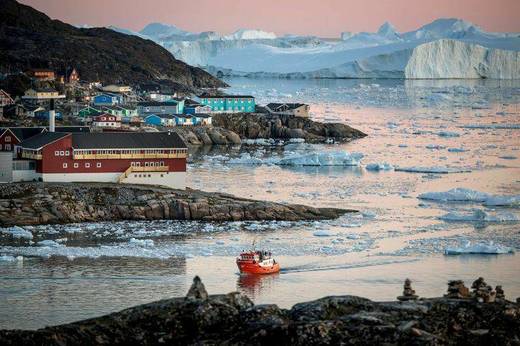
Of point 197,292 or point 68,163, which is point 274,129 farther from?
point 197,292

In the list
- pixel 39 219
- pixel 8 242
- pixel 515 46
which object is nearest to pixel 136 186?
pixel 39 219

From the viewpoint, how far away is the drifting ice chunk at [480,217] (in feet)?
88.9

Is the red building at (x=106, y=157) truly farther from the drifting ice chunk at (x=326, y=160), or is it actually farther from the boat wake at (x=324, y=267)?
the drifting ice chunk at (x=326, y=160)

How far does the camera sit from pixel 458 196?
1201 inches

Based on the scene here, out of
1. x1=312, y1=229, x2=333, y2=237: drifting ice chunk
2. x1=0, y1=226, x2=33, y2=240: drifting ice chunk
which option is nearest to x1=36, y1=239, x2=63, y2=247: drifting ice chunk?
x1=0, y1=226, x2=33, y2=240: drifting ice chunk

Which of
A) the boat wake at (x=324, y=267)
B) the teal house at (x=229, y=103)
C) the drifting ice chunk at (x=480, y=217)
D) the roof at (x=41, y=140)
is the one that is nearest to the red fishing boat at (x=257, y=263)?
the boat wake at (x=324, y=267)

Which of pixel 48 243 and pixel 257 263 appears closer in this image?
pixel 257 263

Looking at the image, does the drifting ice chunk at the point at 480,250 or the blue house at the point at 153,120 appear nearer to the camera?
the drifting ice chunk at the point at 480,250

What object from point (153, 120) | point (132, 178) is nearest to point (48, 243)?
point (132, 178)

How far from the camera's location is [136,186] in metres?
28.3

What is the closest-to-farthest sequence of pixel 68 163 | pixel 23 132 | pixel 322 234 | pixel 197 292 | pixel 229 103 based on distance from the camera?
pixel 197 292 → pixel 322 234 → pixel 68 163 → pixel 23 132 → pixel 229 103

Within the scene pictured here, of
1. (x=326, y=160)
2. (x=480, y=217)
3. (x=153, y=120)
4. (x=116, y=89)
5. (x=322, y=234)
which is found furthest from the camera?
(x=116, y=89)

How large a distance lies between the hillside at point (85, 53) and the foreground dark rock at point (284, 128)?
50.1 feet

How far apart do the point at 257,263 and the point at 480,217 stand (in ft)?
24.5
